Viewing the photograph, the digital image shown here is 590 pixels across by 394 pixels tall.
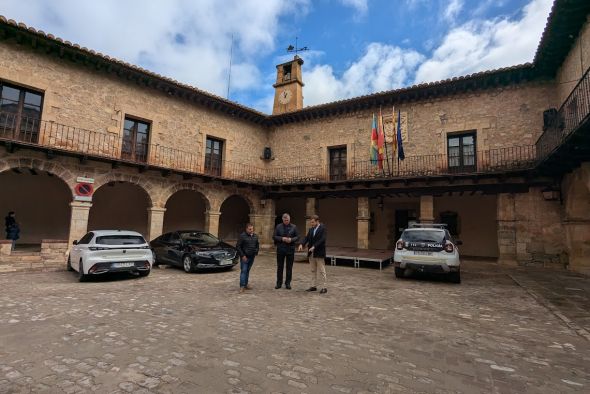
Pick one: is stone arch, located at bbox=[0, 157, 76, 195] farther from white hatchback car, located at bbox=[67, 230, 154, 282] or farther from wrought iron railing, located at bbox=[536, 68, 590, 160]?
wrought iron railing, located at bbox=[536, 68, 590, 160]

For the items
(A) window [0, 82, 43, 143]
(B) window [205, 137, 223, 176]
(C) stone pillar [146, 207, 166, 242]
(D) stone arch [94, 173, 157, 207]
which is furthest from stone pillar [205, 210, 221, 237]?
(A) window [0, 82, 43, 143]

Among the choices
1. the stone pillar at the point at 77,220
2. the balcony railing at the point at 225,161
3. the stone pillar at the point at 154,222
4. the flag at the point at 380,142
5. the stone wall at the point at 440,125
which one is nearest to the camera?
the balcony railing at the point at 225,161

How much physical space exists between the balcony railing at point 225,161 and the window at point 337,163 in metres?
0.07

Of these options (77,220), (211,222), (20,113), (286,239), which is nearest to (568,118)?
(286,239)

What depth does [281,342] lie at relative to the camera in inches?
154

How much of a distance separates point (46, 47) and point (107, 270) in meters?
8.63

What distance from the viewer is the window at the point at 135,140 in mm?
13211

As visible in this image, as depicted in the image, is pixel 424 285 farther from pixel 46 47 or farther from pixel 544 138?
pixel 46 47

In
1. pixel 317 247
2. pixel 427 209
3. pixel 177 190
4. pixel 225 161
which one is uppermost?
pixel 225 161

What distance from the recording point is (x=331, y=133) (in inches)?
648

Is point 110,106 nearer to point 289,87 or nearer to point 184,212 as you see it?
point 184,212

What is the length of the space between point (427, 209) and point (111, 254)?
455 inches

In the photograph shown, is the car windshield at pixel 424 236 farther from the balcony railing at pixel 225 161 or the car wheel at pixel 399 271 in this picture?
the balcony railing at pixel 225 161

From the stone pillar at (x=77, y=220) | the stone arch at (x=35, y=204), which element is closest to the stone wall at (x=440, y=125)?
the stone pillar at (x=77, y=220)
